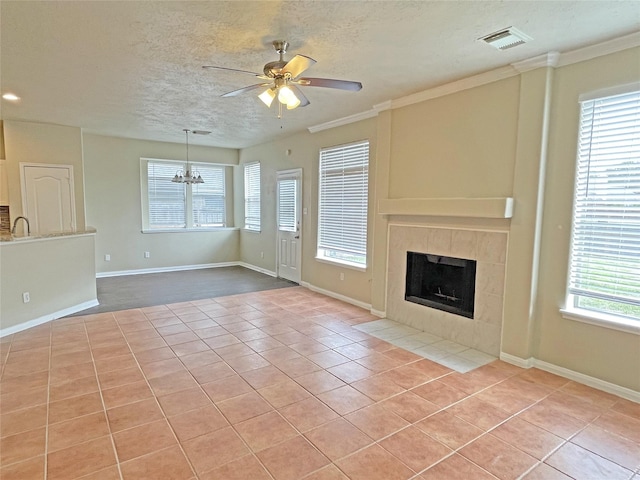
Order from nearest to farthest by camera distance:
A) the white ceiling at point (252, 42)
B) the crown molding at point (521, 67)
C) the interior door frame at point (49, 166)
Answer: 1. the white ceiling at point (252, 42)
2. the crown molding at point (521, 67)
3. the interior door frame at point (49, 166)

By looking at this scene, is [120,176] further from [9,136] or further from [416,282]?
[416,282]

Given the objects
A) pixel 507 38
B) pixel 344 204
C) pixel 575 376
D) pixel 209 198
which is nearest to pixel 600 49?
pixel 507 38

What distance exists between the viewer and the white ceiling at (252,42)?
91.8 inches

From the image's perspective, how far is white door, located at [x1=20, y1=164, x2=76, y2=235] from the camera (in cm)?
570

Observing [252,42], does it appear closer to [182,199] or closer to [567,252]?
[567,252]

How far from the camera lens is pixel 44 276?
175 inches

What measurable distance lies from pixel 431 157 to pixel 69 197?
5807 millimetres

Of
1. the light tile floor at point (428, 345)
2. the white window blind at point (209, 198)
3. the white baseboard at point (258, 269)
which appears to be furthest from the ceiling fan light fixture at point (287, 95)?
the white window blind at point (209, 198)

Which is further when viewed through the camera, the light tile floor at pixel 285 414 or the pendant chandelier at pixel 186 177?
the pendant chandelier at pixel 186 177

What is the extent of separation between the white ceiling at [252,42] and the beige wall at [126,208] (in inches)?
96.6

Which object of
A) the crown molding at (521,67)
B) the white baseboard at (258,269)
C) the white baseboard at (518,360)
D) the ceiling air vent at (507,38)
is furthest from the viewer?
the white baseboard at (258,269)

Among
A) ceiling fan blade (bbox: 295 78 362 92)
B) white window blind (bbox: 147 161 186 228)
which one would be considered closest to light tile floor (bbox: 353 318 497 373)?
ceiling fan blade (bbox: 295 78 362 92)

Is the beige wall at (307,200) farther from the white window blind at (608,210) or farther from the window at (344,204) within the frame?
the white window blind at (608,210)

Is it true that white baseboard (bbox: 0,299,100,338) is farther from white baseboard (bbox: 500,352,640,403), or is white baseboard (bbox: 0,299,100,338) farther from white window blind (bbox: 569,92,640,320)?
white window blind (bbox: 569,92,640,320)
